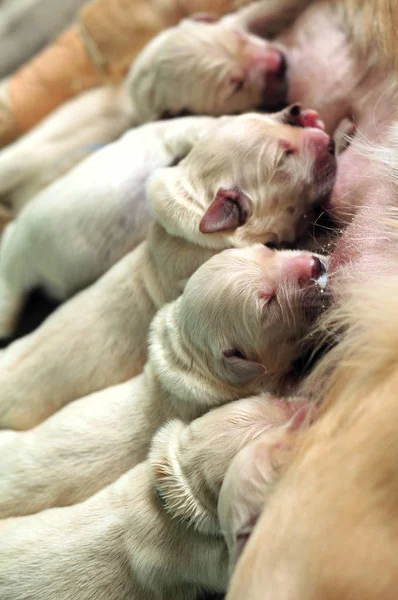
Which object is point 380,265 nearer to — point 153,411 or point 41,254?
point 153,411

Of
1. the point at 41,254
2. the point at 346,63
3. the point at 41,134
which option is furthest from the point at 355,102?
the point at 41,134

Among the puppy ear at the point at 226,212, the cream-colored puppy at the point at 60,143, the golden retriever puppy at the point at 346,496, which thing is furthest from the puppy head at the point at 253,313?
the cream-colored puppy at the point at 60,143

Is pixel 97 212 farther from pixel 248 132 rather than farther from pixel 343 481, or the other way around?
pixel 343 481

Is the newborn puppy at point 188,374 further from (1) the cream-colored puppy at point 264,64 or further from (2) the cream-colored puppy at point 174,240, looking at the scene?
Answer: (1) the cream-colored puppy at point 264,64

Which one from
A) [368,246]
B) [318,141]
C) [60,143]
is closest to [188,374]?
[368,246]

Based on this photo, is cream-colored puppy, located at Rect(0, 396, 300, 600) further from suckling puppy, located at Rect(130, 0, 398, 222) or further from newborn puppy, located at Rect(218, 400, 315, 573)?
suckling puppy, located at Rect(130, 0, 398, 222)

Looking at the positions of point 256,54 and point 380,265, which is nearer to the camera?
point 380,265
